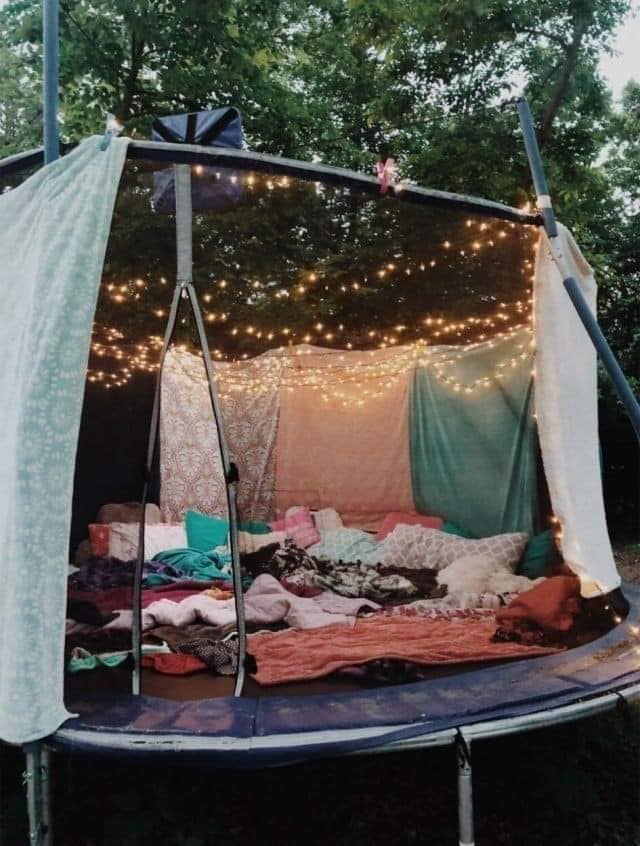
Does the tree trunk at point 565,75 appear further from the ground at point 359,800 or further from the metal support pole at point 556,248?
the ground at point 359,800

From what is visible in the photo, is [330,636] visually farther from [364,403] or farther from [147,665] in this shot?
[364,403]

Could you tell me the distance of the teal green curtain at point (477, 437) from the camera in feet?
14.7

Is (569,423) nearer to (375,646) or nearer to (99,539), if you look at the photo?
(375,646)

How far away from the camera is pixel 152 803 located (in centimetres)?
230

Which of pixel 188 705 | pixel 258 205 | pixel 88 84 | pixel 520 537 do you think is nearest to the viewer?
pixel 188 705

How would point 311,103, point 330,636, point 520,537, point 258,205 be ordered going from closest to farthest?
point 330,636, point 258,205, point 520,537, point 311,103

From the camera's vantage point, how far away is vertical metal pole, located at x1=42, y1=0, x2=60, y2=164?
221cm

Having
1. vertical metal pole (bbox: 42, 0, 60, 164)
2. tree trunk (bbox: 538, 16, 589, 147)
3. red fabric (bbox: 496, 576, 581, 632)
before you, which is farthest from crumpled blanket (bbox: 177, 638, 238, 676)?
tree trunk (bbox: 538, 16, 589, 147)

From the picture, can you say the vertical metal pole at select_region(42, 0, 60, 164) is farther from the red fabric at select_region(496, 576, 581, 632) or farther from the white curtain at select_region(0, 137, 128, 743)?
the red fabric at select_region(496, 576, 581, 632)

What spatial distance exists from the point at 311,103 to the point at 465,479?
15.0 feet

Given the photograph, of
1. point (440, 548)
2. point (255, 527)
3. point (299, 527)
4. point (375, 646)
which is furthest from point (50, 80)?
point (299, 527)

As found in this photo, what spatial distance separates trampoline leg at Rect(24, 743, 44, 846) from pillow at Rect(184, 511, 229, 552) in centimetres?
263

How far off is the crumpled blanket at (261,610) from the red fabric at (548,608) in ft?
2.38

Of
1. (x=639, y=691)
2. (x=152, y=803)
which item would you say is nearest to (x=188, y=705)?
(x=152, y=803)
